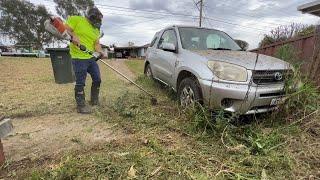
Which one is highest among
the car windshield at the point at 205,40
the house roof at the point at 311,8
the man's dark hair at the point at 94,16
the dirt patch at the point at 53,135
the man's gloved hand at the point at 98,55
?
the house roof at the point at 311,8

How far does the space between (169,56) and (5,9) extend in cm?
5166

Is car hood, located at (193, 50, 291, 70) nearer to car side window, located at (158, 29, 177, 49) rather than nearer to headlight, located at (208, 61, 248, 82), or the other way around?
headlight, located at (208, 61, 248, 82)

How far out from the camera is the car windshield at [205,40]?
584 cm

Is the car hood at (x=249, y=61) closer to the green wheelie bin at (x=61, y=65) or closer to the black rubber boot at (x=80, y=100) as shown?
the black rubber boot at (x=80, y=100)

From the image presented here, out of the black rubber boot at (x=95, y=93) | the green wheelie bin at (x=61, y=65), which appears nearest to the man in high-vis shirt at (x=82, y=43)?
the black rubber boot at (x=95, y=93)

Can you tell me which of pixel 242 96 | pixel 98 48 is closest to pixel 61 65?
pixel 98 48

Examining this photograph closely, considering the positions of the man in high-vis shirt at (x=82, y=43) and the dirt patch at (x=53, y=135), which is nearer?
the dirt patch at (x=53, y=135)

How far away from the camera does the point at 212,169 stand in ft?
11.0

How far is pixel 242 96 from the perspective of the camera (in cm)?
433

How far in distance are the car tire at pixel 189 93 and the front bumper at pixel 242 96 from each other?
209 millimetres

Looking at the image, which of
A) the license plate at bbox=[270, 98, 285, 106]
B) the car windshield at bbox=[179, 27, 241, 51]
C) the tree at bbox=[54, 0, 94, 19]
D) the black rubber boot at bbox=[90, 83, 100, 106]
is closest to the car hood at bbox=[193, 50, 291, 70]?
the license plate at bbox=[270, 98, 285, 106]

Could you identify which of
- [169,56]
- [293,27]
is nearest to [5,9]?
[293,27]

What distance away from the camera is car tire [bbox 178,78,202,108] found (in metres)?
4.78

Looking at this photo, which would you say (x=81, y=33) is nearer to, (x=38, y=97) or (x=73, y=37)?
(x=73, y=37)
